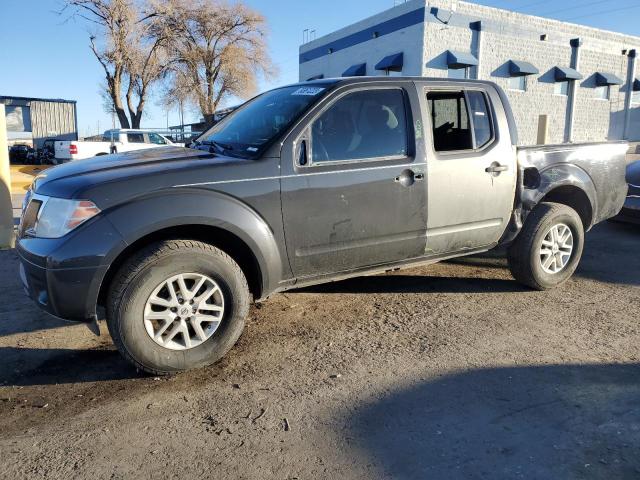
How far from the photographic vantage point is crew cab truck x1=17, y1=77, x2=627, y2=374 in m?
3.09

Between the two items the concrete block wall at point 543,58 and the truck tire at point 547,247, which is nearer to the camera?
the truck tire at point 547,247

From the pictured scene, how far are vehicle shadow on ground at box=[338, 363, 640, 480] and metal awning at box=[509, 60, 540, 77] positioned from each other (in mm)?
25656

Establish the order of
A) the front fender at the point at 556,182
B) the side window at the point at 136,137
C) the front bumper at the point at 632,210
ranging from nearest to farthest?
the front fender at the point at 556,182, the front bumper at the point at 632,210, the side window at the point at 136,137

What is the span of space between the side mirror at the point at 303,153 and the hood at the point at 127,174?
1.35 ft

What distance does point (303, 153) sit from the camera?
142 inches

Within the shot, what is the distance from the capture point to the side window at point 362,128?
12.3ft

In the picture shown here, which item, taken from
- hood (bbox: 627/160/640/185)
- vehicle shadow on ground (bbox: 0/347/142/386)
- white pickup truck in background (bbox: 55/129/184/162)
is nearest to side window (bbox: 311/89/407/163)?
vehicle shadow on ground (bbox: 0/347/142/386)

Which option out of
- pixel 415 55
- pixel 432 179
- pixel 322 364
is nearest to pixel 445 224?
pixel 432 179

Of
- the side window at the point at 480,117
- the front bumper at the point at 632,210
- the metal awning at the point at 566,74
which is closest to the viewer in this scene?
the side window at the point at 480,117

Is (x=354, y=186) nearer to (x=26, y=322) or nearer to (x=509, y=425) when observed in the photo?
(x=509, y=425)

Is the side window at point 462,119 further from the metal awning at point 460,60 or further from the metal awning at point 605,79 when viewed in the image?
the metal awning at point 605,79

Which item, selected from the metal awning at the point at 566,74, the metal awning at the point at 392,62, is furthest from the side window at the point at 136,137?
the metal awning at the point at 566,74

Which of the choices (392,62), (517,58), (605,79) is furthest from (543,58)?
(392,62)

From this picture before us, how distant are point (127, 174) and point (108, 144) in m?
17.4
